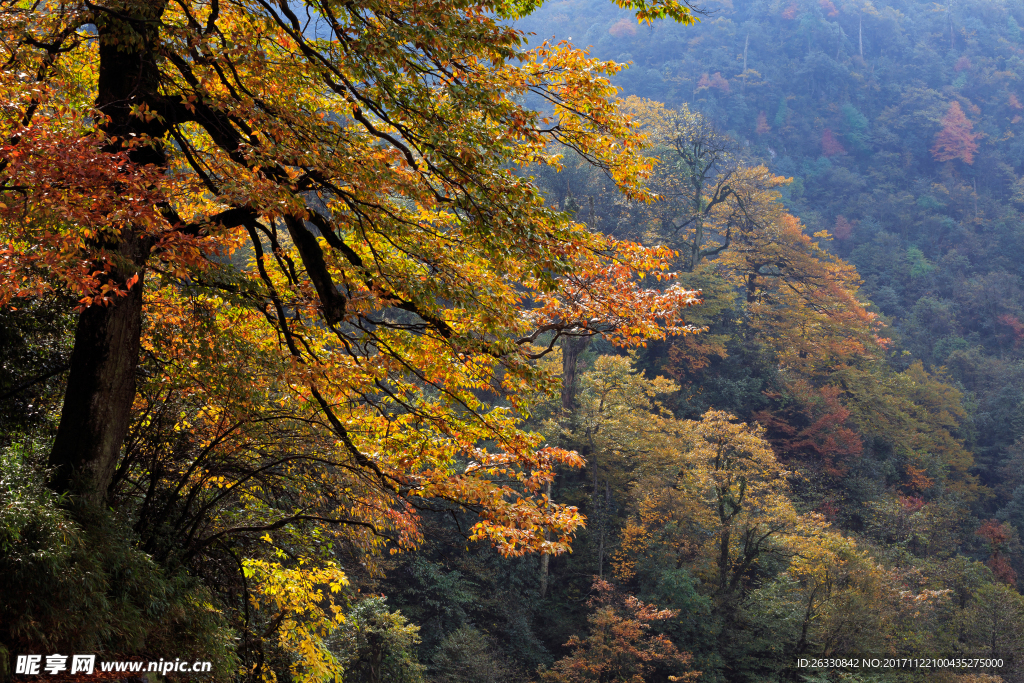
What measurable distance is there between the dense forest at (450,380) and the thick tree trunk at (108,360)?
0.03 m

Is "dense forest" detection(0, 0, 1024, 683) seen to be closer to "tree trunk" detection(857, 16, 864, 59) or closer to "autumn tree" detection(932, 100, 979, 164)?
"autumn tree" detection(932, 100, 979, 164)

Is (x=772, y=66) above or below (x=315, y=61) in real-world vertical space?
above

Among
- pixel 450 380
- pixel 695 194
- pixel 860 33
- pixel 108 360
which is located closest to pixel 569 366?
pixel 695 194

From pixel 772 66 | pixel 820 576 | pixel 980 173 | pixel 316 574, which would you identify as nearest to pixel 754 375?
pixel 820 576

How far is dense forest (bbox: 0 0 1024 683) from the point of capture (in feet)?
12.7

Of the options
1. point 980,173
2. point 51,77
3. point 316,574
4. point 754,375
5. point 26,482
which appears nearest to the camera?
point 26,482

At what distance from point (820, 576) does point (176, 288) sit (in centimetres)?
1460

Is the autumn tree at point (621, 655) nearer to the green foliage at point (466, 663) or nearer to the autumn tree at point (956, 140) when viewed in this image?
the green foliage at point (466, 663)

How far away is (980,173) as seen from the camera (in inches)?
1757

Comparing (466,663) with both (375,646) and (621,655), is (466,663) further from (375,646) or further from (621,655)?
(621,655)

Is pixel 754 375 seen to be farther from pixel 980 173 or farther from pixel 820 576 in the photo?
pixel 980 173

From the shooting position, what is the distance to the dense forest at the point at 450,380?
387cm

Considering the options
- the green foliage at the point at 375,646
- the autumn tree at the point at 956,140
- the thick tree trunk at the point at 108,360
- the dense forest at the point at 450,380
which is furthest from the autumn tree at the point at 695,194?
the autumn tree at the point at 956,140

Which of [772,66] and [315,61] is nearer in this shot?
[315,61]
